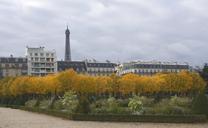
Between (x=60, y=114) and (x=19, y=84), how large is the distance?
164 ft

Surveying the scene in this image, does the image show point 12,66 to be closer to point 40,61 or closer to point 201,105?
point 40,61

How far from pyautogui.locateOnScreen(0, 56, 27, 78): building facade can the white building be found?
2.19 meters

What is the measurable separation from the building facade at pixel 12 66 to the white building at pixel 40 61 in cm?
219

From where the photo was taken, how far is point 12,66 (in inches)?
7249

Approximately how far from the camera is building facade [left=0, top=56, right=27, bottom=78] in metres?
184

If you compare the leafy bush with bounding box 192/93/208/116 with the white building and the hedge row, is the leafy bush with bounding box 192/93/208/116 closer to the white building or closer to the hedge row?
the hedge row

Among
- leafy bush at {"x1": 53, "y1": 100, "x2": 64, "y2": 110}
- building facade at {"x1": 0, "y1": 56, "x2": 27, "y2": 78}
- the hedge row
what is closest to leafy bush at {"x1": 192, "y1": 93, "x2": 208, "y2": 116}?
the hedge row

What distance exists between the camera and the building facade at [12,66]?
184000 millimetres

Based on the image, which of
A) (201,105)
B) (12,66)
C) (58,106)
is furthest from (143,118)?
(12,66)

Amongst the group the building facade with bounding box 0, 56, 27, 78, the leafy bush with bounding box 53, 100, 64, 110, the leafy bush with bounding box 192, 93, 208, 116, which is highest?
the building facade with bounding box 0, 56, 27, 78

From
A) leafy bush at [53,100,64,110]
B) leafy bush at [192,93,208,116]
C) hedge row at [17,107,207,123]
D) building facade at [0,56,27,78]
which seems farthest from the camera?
building facade at [0,56,27,78]

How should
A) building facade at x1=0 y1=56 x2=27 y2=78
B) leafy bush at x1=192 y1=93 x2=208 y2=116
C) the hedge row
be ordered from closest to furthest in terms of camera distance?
the hedge row → leafy bush at x1=192 y1=93 x2=208 y2=116 → building facade at x1=0 y1=56 x2=27 y2=78

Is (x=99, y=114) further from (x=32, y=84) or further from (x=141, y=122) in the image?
(x=32, y=84)

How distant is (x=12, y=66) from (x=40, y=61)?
34.0ft
